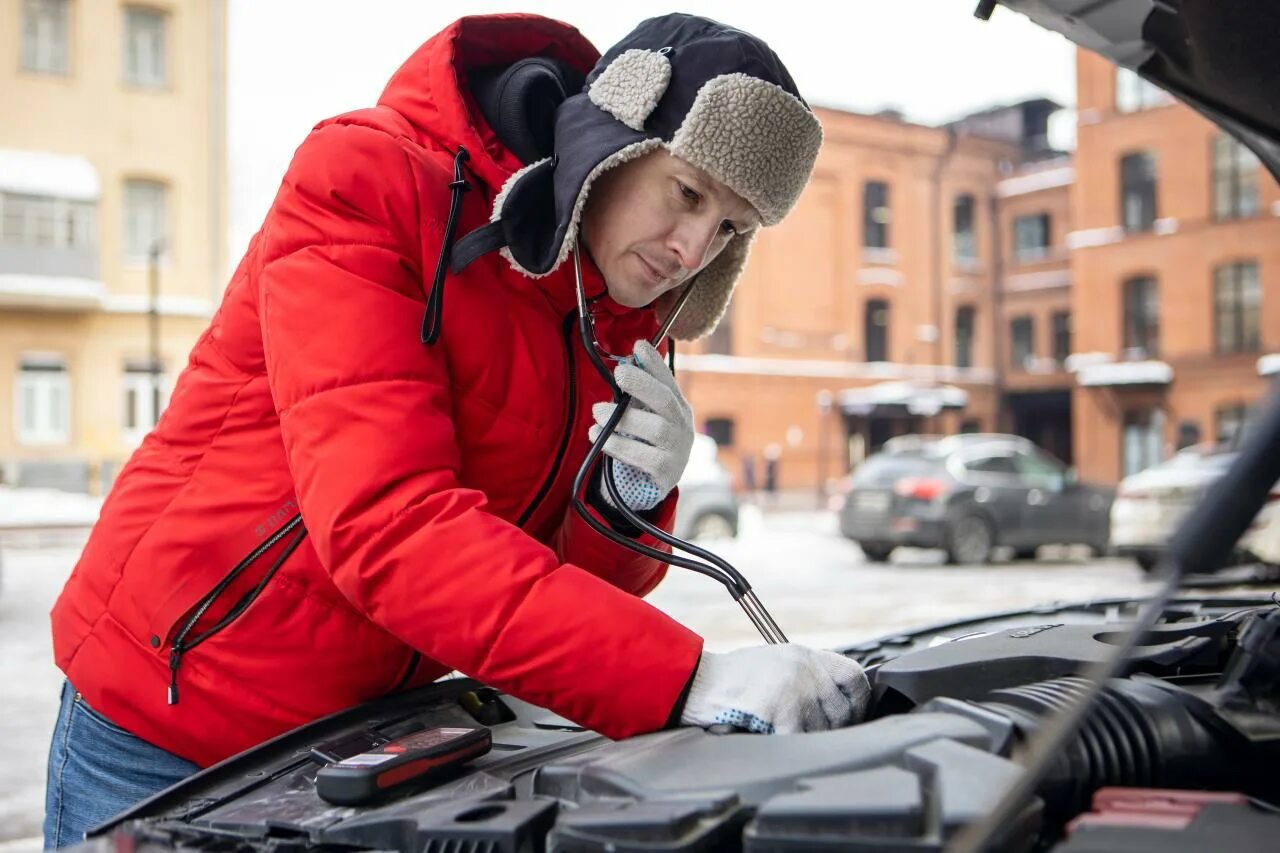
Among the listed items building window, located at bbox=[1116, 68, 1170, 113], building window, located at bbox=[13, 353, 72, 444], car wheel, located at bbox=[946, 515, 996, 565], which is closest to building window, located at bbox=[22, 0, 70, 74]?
building window, located at bbox=[13, 353, 72, 444]

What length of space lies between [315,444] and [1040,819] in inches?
30.0

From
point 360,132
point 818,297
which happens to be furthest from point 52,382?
point 360,132

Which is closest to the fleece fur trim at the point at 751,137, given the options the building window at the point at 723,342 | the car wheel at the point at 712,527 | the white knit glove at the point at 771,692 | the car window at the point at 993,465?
the white knit glove at the point at 771,692

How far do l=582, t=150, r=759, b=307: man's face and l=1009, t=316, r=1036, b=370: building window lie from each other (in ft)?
95.2

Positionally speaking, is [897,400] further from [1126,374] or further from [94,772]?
[94,772]

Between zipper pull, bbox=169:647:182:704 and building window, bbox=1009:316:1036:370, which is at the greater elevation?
building window, bbox=1009:316:1036:370

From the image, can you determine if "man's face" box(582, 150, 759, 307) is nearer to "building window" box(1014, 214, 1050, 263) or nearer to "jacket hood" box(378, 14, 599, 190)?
"jacket hood" box(378, 14, 599, 190)

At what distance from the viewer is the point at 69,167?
19.7 m

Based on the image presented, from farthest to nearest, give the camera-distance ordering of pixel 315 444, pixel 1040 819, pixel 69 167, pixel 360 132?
1. pixel 69 167
2. pixel 360 132
3. pixel 315 444
4. pixel 1040 819

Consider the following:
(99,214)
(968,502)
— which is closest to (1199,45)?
(968,502)

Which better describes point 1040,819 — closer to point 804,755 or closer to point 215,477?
point 804,755

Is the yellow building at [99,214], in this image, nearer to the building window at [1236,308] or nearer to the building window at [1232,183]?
the building window at [1232,183]

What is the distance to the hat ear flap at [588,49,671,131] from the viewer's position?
1.40 metres

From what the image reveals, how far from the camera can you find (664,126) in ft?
4.68
